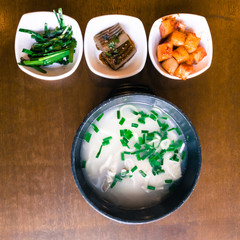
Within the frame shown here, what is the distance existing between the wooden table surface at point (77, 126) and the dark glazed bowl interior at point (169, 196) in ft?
0.46

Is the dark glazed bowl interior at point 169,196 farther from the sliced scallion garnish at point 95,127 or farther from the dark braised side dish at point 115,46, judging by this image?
the dark braised side dish at point 115,46

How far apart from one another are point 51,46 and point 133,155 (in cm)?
53

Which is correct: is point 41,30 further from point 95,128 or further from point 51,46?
point 95,128

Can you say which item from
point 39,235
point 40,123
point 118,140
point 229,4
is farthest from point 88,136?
point 229,4

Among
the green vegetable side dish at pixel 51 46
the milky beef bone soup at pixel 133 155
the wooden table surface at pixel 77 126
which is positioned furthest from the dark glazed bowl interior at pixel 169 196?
the green vegetable side dish at pixel 51 46

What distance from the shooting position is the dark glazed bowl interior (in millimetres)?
862

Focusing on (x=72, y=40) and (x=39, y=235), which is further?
(x=39, y=235)

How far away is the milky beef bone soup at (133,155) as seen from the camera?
3.27 feet

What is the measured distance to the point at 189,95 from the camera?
109cm

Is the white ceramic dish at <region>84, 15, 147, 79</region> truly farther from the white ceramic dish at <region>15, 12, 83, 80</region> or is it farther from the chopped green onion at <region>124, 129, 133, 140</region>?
the chopped green onion at <region>124, 129, 133, 140</region>

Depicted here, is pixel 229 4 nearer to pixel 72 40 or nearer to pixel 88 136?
pixel 72 40

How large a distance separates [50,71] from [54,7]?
0.95ft

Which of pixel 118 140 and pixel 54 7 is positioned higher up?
pixel 54 7

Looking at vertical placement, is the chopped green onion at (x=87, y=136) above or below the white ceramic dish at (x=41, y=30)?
below
